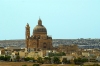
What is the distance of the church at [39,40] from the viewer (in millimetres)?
96938

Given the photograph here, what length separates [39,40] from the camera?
96.4 metres

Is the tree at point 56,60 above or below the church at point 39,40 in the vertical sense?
below

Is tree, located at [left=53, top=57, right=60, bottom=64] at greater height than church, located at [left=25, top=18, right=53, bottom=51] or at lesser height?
lesser

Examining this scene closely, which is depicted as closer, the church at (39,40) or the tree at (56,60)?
the tree at (56,60)

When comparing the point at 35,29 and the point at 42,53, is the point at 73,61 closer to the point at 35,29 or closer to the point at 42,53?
the point at 42,53

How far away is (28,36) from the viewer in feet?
325

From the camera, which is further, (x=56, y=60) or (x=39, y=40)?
(x=39, y=40)

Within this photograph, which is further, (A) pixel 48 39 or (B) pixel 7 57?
(A) pixel 48 39

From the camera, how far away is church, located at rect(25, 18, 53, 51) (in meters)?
96.9

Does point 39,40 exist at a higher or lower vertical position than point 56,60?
higher

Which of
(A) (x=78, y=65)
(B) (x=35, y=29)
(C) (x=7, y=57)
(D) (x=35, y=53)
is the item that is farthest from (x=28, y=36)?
(A) (x=78, y=65)

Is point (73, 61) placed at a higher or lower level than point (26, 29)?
lower

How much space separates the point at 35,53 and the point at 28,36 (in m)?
9.94

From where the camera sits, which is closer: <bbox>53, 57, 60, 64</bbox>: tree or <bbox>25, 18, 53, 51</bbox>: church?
<bbox>53, 57, 60, 64</bbox>: tree
